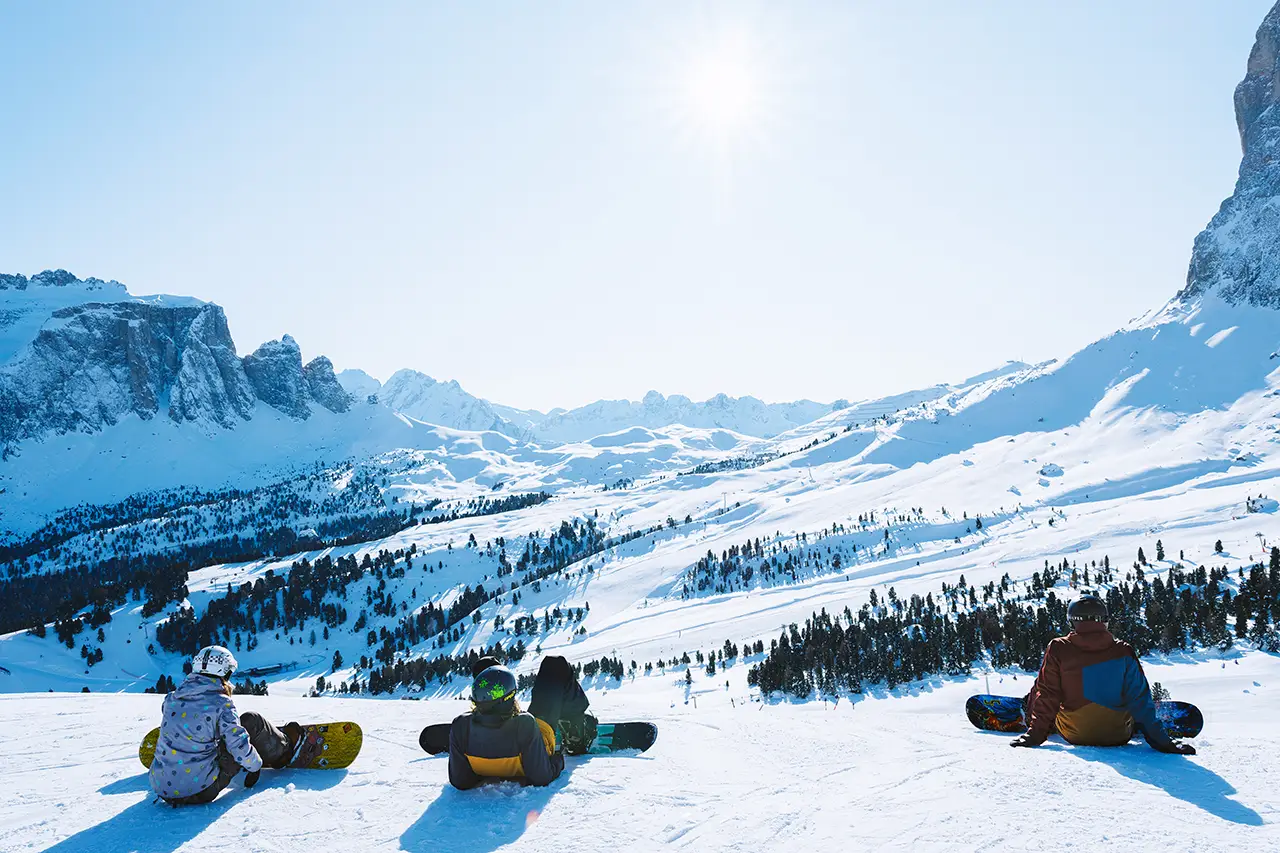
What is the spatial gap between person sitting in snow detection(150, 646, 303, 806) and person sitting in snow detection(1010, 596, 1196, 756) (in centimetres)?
1113

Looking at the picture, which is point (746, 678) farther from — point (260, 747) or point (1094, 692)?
point (260, 747)

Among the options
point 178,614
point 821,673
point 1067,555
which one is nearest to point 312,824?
point 821,673

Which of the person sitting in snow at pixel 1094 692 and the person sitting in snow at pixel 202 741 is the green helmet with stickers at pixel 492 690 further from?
the person sitting in snow at pixel 1094 692

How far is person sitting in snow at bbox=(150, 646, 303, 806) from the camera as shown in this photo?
8.02m

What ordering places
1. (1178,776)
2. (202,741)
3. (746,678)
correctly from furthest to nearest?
(746,678), (202,741), (1178,776)

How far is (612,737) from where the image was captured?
11.2 metres

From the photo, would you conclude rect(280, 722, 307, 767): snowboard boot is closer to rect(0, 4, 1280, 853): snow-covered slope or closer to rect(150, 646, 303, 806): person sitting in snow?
rect(150, 646, 303, 806): person sitting in snow

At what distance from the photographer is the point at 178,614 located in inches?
5994

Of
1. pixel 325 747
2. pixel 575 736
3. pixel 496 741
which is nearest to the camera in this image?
pixel 496 741

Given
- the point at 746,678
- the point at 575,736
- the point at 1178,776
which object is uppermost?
the point at 575,736

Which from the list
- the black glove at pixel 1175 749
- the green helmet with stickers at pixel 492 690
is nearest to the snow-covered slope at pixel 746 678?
the black glove at pixel 1175 749

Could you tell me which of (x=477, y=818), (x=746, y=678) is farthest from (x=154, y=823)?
(x=746, y=678)

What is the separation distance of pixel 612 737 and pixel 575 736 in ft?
3.52

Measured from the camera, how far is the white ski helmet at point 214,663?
854cm
